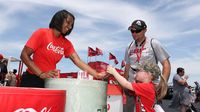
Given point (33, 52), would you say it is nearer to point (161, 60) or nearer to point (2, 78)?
point (161, 60)

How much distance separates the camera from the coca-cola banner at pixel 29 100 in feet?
7.41

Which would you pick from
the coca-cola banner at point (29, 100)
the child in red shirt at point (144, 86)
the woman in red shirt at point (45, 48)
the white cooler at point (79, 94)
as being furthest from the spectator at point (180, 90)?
the coca-cola banner at point (29, 100)

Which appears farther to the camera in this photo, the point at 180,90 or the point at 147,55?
the point at 180,90

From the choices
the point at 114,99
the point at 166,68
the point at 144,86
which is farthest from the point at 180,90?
the point at 144,86

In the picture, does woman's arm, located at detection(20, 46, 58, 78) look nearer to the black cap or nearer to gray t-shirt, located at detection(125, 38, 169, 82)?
gray t-shirt, located at detection(125, 38, 169, 82)

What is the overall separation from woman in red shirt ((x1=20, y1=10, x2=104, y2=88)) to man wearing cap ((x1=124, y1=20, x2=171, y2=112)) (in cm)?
102

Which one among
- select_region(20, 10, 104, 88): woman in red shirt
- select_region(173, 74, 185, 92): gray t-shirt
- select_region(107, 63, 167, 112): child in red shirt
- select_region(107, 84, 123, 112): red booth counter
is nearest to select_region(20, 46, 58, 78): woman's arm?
select_region(20, 10, 104, 88): woman in red shirt

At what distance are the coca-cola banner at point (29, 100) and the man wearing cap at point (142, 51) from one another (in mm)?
1859

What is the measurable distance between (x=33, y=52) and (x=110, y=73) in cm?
71

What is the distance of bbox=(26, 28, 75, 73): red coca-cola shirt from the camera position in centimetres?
338

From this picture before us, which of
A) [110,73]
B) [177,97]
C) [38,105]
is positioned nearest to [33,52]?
[110,73]

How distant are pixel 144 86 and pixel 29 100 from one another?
145 centimetres

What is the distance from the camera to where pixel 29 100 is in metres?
2.37

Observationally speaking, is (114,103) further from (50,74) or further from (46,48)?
(50,74)
